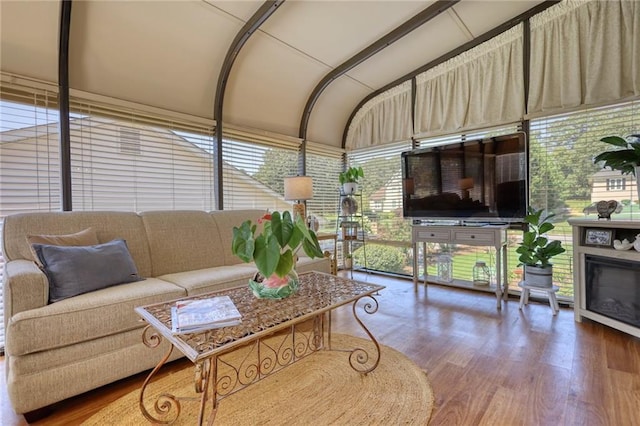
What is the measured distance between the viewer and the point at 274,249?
1.42 m

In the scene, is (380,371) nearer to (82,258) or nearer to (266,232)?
(266,232)

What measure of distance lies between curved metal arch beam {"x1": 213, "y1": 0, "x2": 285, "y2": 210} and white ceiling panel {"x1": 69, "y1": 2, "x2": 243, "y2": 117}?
6 centimetres

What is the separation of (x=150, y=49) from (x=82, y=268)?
6.00 ft

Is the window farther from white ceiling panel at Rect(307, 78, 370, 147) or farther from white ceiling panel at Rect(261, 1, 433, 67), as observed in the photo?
white ceiling panel at Rect(307, 78, 370, 147)

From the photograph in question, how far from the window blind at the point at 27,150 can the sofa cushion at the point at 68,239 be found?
48cm

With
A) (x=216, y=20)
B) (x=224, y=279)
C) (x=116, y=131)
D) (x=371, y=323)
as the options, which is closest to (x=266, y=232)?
(x=224, y=279)

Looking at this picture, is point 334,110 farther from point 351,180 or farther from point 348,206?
point 348,206

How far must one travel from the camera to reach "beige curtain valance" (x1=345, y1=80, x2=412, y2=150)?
3.81m

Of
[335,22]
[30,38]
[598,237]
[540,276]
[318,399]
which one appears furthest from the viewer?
[335,22]

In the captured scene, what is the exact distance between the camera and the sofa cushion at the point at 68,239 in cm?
175

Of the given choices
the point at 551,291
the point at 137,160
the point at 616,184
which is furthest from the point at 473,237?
the point at 137,160

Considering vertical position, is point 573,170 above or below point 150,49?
below

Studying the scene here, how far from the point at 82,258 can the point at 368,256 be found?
11.1 feet

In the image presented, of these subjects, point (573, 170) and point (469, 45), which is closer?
point (573, 170)
